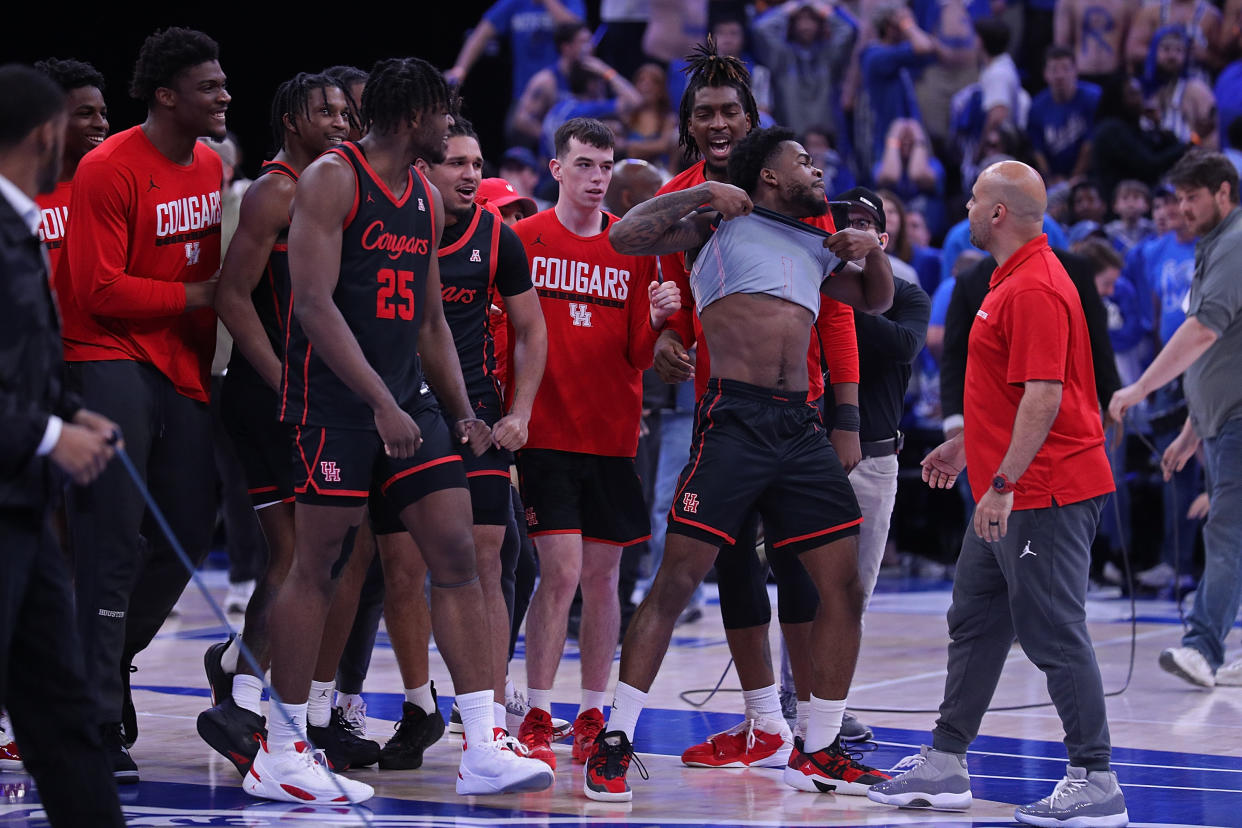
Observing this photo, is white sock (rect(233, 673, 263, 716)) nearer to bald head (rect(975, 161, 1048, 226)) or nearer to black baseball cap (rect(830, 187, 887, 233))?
black baseball cap (rect(830, 187, 887, 233))

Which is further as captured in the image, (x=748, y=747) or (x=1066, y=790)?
(x=748, y=747)

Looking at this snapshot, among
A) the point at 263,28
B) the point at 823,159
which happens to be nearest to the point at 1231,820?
the point at 823,159

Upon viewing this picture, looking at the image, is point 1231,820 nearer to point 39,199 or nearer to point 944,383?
point 944,383

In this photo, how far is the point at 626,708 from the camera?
4.44 meters

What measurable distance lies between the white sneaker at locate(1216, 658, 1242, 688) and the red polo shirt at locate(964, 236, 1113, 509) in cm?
261

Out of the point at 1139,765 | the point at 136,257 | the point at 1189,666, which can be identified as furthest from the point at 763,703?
the point at 136,257

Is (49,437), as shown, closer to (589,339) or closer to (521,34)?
(589,339)

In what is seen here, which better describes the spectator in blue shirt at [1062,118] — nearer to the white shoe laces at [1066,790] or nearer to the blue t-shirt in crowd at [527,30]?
the blue t-shirt in crowd at [527,30]

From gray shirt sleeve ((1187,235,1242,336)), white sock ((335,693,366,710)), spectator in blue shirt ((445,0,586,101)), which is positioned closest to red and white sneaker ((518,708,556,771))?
white sock ((335,693,366,710))

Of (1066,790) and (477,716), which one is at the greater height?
(477,716)

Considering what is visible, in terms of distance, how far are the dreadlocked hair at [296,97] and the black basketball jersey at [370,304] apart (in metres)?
0.72

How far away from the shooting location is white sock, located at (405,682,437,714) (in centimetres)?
486

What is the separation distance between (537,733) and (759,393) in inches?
56.6

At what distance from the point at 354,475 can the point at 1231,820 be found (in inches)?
104
